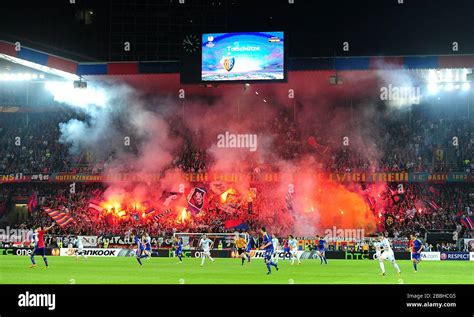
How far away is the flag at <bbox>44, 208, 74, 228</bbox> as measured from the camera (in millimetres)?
59219

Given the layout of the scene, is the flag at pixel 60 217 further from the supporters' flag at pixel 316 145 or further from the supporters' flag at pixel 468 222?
the supporters' flag at pixel 468 222

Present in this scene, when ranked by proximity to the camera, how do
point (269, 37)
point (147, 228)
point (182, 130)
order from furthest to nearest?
1. point (182, 130)
2. point (147, 228)
3. point (269, 37)

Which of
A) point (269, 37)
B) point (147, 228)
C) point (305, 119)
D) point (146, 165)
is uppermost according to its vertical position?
point (269, 37)

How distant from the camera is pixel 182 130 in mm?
63906

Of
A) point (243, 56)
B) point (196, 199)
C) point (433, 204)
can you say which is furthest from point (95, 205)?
point (433, 204)

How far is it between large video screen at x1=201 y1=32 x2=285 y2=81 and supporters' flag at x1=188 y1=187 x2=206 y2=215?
16928mm

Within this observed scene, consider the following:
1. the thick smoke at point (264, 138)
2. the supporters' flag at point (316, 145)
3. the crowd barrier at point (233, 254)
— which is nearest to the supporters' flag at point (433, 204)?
the thick smoke at point (264, 138)

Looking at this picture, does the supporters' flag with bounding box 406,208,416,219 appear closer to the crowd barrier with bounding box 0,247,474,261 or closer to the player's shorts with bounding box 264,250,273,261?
the crowd barrier with bounding box 0,247,474,261

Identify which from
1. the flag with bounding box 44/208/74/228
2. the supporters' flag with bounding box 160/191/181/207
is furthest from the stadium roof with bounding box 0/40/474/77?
the flag with bounding box 44/208/74/228
